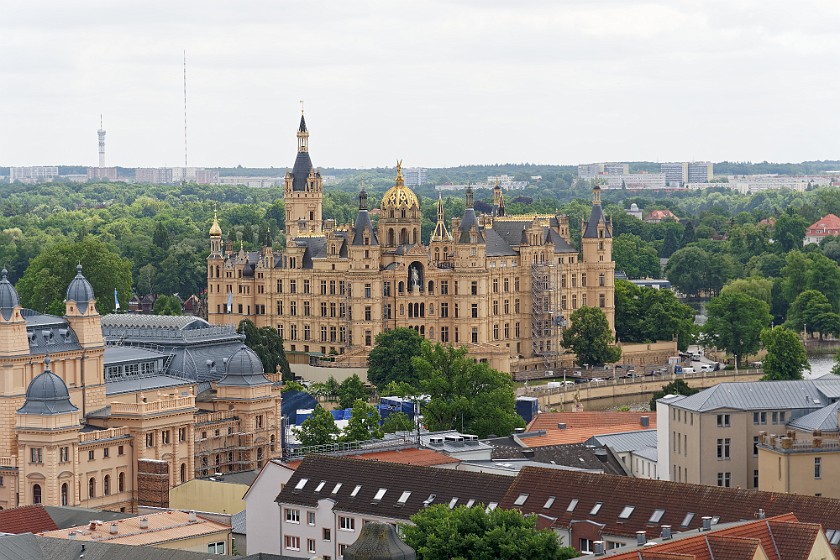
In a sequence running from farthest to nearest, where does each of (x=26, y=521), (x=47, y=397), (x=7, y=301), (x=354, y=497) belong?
(x=7, y=301) < (x=47, y=397) < (x=26, y=521) < (x=354, y=497)

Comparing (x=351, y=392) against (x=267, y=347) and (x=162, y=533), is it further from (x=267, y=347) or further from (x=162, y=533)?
(x=162, y=533)

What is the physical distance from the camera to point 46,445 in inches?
3661

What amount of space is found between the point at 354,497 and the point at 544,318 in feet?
265

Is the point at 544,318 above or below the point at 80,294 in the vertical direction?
below

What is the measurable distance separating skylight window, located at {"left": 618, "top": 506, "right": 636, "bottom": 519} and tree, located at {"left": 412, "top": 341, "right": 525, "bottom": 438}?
114 ft

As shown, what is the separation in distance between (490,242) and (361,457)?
70270 mm

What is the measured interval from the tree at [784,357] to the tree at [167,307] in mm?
47358

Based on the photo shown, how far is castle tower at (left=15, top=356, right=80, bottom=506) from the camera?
92.9m

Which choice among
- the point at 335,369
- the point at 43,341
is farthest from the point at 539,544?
the point at 335,369

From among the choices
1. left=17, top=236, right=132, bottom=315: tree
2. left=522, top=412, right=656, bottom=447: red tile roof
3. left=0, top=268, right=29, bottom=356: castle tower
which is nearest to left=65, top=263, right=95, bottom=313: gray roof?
left=0, top=268, right=29, bottom=356: castle tower

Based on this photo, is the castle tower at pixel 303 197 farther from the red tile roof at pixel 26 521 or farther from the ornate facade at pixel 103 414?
the red tile roof at pixel 26 521

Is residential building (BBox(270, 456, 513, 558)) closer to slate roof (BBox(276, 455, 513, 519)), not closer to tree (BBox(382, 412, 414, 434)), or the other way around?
slate roof (BBox(276, 455, 513, 519))

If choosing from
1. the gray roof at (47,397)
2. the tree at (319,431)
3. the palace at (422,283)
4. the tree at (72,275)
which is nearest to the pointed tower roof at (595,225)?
the palace at (422,283)

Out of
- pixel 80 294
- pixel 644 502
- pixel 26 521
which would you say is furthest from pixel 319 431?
pixel 644 502
